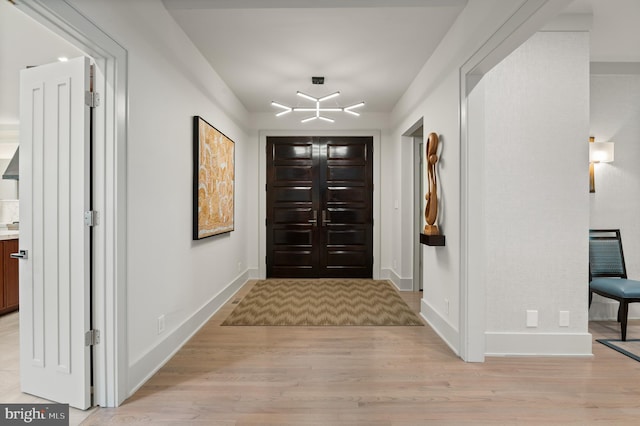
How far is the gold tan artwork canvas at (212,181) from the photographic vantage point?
3.28 metres

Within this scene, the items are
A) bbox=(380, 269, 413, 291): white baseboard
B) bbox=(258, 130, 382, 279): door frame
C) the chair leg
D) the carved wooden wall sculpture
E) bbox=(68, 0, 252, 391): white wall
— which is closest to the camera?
bbox=(68, 0, 252, 391): white wall

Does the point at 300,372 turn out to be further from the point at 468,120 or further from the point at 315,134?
the point at 315,134

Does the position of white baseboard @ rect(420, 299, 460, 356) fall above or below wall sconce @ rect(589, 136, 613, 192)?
below

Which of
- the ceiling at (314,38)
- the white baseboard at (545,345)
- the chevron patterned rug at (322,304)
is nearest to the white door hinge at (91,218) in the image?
the ceiling at (314,38)

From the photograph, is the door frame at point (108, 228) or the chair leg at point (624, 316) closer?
the door frame at point (108, 228)

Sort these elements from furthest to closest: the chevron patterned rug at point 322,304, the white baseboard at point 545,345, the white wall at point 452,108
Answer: the chevron patterned rug at point 322,304, the white baseboard at point 545,345, the white wall at point 452,108

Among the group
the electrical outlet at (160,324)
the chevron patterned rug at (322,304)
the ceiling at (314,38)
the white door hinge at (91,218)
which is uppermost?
the ceiling at (314,38)

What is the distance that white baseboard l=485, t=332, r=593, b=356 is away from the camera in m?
2.79

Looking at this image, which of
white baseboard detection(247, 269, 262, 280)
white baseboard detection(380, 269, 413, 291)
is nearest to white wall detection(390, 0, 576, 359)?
white baseboard detection(380, 269, 413, 291)

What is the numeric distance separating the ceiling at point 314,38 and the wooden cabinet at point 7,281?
1.95 m

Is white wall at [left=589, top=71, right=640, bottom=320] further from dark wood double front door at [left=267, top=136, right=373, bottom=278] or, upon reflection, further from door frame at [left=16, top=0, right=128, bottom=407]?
door frame at [left=16, top=0, right=128, bottom=407]

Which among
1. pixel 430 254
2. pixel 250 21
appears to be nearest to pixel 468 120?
pixel 430 254

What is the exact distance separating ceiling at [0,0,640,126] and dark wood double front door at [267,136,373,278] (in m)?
1.49

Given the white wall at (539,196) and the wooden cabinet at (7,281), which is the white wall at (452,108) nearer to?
the white wall at (539,196)
